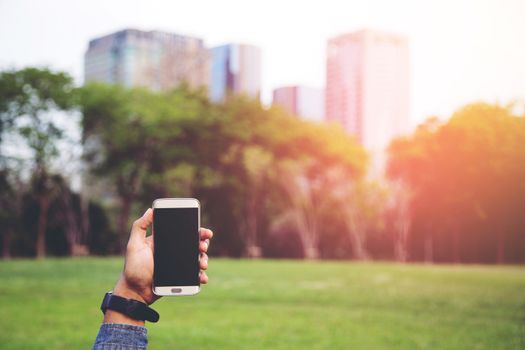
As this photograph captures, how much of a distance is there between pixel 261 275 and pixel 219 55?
8863 millimetres

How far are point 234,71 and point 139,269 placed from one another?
23.7m

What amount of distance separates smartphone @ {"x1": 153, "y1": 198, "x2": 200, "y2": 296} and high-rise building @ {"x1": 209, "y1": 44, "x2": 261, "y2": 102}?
54.3 feet

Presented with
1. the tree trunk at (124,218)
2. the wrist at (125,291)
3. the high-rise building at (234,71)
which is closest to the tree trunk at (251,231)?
the high-rise building at (234,71)

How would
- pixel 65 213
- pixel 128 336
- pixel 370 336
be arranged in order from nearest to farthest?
pixel 128 336, pixel 370 336, pixel 65 213

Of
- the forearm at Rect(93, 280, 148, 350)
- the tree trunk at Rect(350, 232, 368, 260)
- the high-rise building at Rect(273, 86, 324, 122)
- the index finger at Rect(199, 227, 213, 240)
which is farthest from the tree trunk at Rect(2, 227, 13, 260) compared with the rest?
the forearm at Rect(93, 280, 148, 350)

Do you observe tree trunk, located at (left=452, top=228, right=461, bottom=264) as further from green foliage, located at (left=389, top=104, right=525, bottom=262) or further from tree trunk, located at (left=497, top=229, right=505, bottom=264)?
tree trunk, located at (left=497, top=229, right=505, bottom=264)

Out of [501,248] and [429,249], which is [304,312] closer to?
[501,248]

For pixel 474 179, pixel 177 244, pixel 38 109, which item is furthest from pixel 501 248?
pixel 38 109

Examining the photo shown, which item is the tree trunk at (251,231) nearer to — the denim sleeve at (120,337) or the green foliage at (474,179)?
the green foliage at (474,179)

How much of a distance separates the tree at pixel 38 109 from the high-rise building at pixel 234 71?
6.33 m

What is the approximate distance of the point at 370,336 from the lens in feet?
23.0

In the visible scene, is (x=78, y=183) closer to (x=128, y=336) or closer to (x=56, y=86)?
(x=56, y=86)

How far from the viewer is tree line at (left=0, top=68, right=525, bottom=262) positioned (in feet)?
62.7

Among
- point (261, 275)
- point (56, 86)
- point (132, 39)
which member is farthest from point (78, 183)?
point (261, 275)
